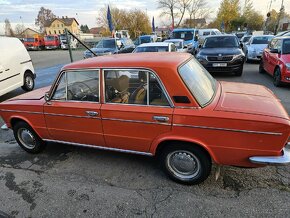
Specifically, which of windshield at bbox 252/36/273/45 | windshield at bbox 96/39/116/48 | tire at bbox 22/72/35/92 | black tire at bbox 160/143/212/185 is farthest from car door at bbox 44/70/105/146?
windshield at bbox 96/39/116/48

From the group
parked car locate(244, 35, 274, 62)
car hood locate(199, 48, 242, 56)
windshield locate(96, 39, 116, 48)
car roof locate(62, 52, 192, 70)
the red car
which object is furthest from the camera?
windshield locate(96, 39, 116, 48)

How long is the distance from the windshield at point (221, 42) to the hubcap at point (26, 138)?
8.47 m

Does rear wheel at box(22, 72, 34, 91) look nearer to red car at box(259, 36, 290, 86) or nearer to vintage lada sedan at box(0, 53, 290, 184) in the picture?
Result: vintage lada sedan at box(0, 53, 290, 184)

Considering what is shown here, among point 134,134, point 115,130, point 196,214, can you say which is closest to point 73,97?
point 115,130

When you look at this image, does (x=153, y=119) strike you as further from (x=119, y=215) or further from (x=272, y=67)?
(x=272, y=67)

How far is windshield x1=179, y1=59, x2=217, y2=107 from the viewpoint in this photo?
9.06 feet

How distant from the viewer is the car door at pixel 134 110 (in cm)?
281

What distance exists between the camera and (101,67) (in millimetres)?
3121

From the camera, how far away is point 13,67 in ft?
25.6

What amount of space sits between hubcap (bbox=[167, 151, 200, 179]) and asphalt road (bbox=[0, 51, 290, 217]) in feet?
0.55

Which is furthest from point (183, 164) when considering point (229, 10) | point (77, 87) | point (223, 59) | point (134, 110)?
point (229, 10)

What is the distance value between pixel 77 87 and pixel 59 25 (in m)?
96.0

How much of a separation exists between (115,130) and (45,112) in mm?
1217

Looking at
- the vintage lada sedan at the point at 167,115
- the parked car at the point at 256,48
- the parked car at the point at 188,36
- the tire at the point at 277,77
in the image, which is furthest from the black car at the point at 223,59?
the parked car at the point at 188,36
